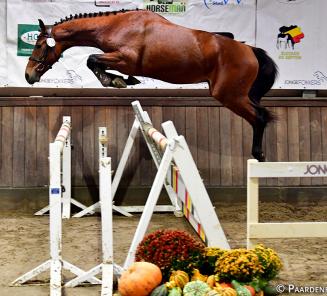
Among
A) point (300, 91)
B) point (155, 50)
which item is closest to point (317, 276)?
point (155, 50)

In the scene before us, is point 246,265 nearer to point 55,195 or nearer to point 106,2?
point 55,195

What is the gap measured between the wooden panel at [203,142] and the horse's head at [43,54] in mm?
1735

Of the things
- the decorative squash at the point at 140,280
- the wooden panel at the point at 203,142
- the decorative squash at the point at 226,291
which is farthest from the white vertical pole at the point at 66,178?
the decorative squash at the point at 226,291

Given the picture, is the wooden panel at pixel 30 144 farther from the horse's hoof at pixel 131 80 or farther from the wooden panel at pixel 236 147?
the wooden panel at pixel 236 147

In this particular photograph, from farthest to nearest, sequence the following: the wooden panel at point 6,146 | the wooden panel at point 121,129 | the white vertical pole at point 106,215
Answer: the wooden panel at point 121,129
the wooden panel at point 6,146
the white vertical pole at point 106,215

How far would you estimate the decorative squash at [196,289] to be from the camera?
2104 mm

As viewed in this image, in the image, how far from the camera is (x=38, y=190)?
17.4 feet

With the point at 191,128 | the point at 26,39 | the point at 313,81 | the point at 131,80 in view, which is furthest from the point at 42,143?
the point at 313,81

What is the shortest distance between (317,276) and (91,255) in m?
1.59

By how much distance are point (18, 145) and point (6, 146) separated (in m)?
0.13

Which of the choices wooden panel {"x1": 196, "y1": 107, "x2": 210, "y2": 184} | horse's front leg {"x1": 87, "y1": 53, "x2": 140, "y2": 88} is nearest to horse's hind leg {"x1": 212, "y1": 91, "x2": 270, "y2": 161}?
wooden panel {"x1": 196, "y1": 107, "x2": 210, "y2": 184}

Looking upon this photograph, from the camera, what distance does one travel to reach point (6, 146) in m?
5.26

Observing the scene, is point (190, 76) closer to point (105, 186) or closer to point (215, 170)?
point (215, 170)

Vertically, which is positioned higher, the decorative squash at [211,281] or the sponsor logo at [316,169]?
the sponsor logo at [316,169]
